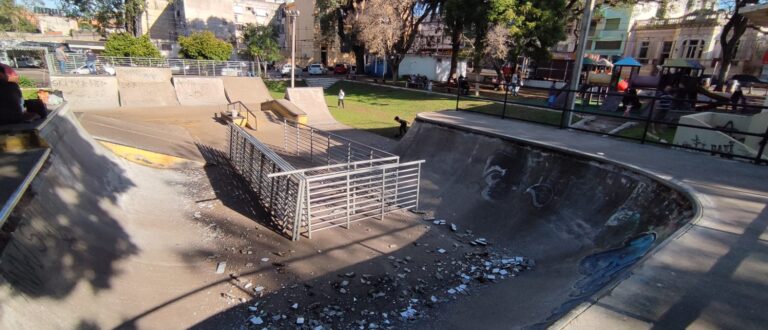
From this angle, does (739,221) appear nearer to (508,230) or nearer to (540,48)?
(508,230)

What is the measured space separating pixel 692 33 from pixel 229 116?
156ft

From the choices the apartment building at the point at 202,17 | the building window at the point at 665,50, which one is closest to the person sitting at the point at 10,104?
the building window at the point at 665,50

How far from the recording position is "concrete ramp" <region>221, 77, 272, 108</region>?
72.9 feet

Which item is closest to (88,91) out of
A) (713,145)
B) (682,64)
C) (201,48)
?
(201,48)

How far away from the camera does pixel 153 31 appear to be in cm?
6444

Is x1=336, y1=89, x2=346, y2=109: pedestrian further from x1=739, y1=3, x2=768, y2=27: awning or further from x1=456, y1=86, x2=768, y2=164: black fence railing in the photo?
x1=739, y1=3, x2=768, y2=27: awning

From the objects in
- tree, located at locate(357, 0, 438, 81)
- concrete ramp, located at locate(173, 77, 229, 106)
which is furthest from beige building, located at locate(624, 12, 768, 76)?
concrete ramp, located at locate(173, 77, 229, 106)

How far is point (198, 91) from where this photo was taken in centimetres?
2177

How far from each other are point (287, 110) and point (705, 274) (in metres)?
15.8

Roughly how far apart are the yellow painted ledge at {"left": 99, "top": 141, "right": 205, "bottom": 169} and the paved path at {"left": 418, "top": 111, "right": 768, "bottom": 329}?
991cm

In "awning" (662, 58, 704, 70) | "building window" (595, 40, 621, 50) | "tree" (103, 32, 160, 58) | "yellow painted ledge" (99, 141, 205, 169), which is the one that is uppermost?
"building window" (595, 40, 621, 50)

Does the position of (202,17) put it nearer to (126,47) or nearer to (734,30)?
(126,47)

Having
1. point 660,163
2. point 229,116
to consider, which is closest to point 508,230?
point 660,163

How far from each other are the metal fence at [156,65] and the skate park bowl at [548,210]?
23.9m
